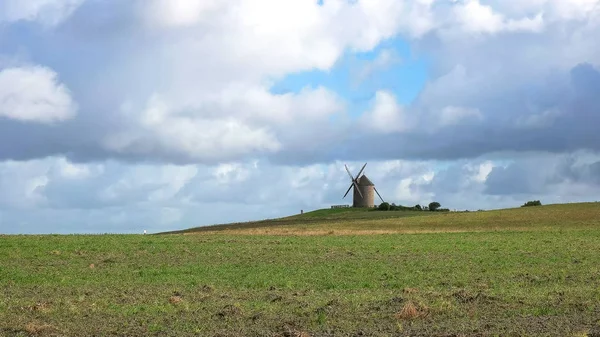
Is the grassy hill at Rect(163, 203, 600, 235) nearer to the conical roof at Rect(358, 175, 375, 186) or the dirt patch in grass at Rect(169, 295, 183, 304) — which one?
the dirt patch in grass at Rect(169, 295, 183, 304)

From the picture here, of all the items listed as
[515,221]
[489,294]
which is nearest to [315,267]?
[489,294]

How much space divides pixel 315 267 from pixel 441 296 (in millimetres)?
11927

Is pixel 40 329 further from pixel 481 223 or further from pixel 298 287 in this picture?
pixel 481 223

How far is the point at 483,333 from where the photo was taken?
17531 millimetres

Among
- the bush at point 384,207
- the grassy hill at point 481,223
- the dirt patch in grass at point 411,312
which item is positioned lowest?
the dirt patch in grass at point 411,312

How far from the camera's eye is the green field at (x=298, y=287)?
1902cm

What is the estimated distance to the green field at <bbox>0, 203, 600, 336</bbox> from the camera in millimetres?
19016

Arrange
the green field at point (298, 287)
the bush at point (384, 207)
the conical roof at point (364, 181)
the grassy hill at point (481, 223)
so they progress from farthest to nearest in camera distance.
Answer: the conical roof at point (364, 181) → the bush at point (384, 207) → the grassy hill at point (481, 223) → the green field at point (298, 287)

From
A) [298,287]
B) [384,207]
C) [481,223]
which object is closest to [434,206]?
[384,207]

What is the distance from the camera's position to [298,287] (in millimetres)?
27281

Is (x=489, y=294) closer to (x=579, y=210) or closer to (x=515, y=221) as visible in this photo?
(x=515, y=221)

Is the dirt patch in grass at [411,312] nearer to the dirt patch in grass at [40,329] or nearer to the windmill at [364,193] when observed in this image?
the dirt patch in grass at [40,329]

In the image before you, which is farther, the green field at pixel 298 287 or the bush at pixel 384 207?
the bush at pixel 384 207

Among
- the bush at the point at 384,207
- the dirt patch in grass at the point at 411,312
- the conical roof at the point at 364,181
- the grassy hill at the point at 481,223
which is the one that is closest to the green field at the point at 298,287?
the dirt patch in grass at the point at 411,312
